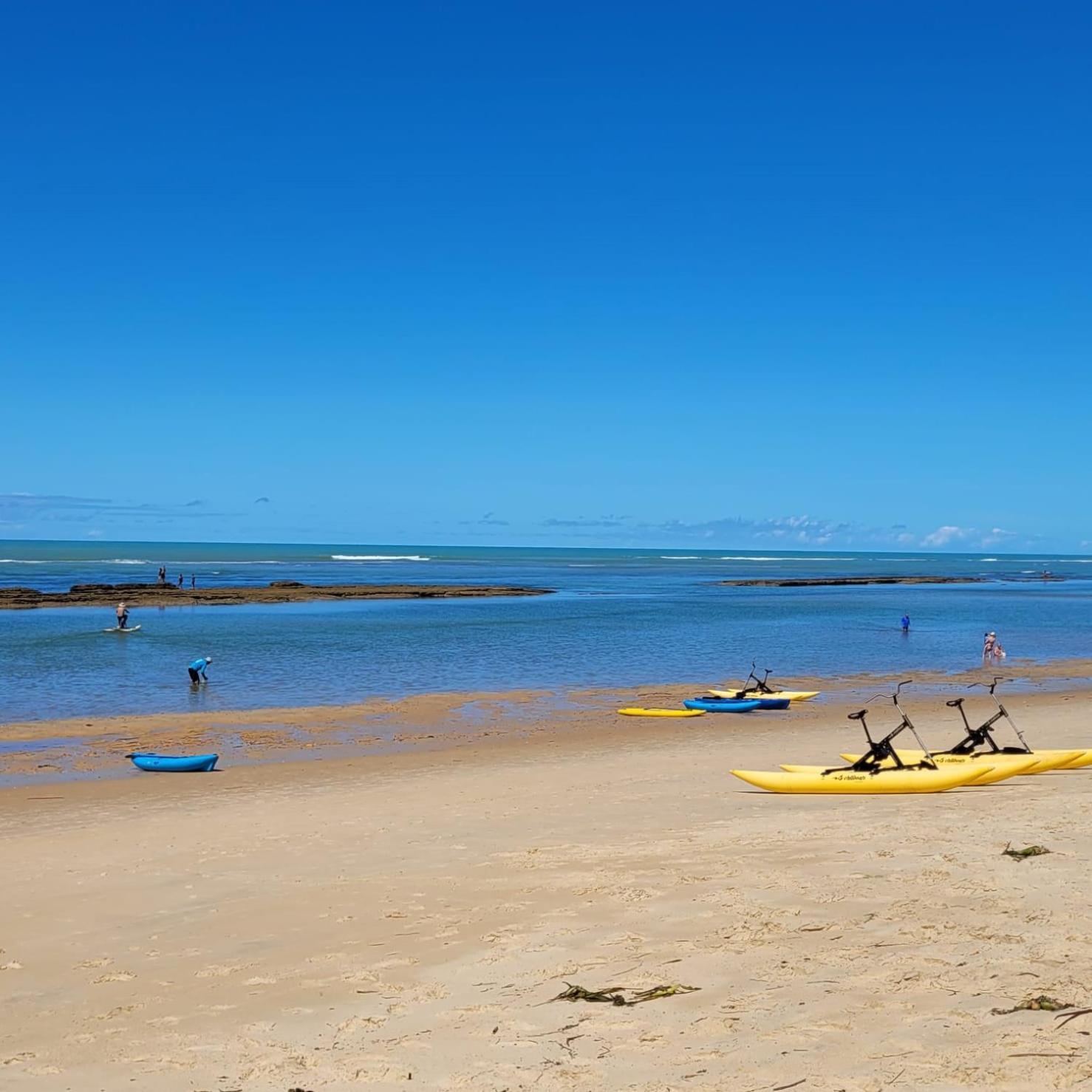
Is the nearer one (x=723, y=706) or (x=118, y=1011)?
(x=118, y=1011)

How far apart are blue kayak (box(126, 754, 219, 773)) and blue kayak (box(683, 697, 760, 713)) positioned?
36.6 ft

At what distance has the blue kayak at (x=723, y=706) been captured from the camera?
23.9 m

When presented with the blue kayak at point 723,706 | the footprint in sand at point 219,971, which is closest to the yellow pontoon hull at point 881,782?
the footprint in sand at point 219,971

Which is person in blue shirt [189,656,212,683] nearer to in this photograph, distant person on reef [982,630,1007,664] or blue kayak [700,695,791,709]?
blue kayak [700,695,791,709]

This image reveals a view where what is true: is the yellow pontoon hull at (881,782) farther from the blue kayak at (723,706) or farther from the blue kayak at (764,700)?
the blue kayak at (764,700)

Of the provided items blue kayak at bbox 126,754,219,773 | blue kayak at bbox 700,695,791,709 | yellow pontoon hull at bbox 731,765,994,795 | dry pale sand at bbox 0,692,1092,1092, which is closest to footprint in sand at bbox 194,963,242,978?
dry pale sand at bbox 0,692,1092,1092

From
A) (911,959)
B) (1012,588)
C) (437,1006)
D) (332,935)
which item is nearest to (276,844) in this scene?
(332,935)

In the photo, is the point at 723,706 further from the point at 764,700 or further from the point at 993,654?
the point at 993,654

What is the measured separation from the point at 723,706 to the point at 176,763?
12.3 metres

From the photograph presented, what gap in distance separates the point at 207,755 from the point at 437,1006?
11683 millimetres

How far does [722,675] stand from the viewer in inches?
1237

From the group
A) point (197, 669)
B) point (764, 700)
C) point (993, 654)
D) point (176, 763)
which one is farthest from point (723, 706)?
point (993, 654)

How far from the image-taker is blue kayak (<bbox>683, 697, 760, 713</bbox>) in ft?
78.3

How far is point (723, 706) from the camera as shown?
2389cm
